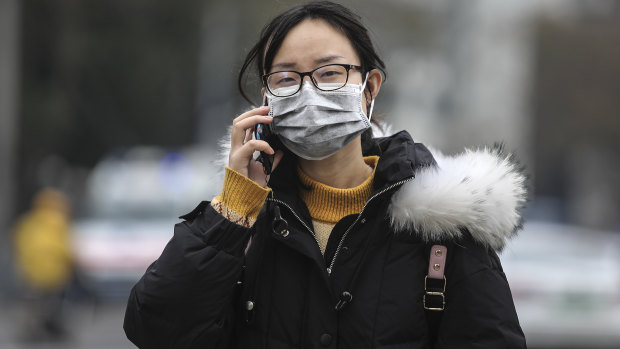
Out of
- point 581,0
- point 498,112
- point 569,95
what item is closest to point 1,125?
point 498,112

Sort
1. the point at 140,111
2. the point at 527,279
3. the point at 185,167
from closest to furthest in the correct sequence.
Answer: the point at 527,279, the point at 185,167, the point at 140,111

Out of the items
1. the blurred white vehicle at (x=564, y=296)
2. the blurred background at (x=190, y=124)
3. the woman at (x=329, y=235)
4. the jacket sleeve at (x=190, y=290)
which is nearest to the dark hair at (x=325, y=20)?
the woman at (x=329, y=235)

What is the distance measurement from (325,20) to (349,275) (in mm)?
727

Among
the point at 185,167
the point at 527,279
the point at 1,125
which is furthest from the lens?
the point at 1,125

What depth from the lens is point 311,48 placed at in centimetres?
256

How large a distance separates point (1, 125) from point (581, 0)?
80.0ft

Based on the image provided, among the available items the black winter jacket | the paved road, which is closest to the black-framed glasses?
the black winter jacket

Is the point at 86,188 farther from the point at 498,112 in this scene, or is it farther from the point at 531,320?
the point at 531,320

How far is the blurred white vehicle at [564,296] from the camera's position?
8.28 metres

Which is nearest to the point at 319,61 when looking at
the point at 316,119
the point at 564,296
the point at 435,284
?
the point at 316,119

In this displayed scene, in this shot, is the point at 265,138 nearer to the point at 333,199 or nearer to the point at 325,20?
the point at 333,199

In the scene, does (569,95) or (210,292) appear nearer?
(210,292)

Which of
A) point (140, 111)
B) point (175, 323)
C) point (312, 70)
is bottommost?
point (140, 111)

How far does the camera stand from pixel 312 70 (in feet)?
8.46
